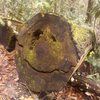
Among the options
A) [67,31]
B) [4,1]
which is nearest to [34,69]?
[67,31]

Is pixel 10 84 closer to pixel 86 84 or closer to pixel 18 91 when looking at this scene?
pixel 18 91

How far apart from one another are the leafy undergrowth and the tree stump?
0.64 ft

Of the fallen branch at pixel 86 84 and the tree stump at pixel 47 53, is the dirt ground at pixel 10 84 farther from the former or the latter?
the fallen branch at pixel 86 84

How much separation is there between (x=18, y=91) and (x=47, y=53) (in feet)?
2.83

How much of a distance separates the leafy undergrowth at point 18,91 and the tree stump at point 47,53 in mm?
194

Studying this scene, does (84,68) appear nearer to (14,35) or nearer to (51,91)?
(51,91)

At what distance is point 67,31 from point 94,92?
3.90 feet

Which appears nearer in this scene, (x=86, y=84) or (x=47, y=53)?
(x=47, y=53)

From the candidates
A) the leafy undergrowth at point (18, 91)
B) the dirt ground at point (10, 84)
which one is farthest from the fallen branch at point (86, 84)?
the dirt ground at point (10, 84)

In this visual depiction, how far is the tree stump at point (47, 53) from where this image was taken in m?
3.41

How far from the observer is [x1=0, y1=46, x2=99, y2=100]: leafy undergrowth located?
368 cm

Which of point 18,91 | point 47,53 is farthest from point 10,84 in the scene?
point 47,53

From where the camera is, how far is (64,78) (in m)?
3.41

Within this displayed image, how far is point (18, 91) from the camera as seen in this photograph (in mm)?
3807
